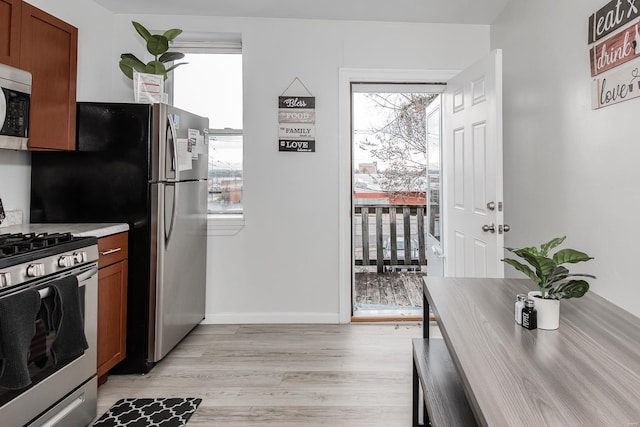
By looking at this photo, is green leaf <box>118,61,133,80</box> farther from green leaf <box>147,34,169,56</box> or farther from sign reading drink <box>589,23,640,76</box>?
sign reading drink <box>589,23,640,76</box>

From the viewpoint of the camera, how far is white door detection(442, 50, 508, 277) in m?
2.34

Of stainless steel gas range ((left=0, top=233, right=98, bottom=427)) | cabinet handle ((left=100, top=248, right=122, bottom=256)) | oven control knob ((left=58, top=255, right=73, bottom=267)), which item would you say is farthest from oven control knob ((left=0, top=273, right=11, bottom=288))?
cabinet handle ((left=100, top=248, right=122, bottom=256))

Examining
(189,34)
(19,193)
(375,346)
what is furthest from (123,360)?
(189,34)

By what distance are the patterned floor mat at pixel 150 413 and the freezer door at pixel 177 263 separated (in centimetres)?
33

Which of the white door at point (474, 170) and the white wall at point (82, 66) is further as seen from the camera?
the white door at point (474, 170)

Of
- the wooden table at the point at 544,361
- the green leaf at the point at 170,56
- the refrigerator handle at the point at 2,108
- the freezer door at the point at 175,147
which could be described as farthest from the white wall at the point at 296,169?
the wooden table at the point at 544,361

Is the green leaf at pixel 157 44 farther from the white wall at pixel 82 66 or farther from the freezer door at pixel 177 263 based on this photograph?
the freezer door at pixel 177 263

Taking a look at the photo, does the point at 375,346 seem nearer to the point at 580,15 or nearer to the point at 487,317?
the point at 487,317

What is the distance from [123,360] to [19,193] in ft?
3.93

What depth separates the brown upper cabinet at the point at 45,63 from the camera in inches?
73.9

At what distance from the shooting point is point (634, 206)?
5.09 ft

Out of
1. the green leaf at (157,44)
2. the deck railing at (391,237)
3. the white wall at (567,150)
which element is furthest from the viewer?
the deck railing at (391,237)

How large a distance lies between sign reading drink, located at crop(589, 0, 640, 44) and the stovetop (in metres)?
2.60

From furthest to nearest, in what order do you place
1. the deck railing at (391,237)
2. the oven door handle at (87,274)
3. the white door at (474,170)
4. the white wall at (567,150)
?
the deck railing at (391,237) < the white door at (474,170) < the oven door handle at (87,274) < the white wall at (567,150)
